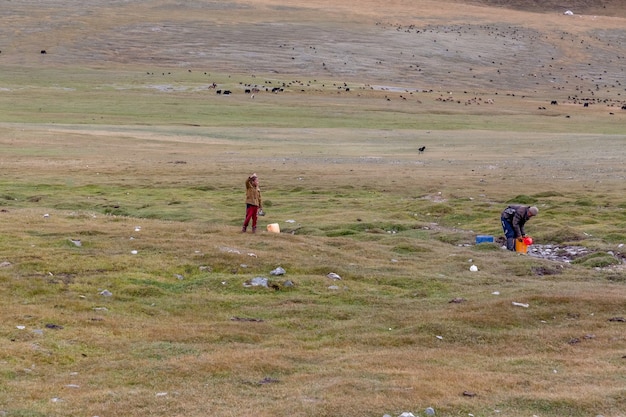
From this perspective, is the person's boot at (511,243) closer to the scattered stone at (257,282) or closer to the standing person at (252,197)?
the standing person at (252,197)

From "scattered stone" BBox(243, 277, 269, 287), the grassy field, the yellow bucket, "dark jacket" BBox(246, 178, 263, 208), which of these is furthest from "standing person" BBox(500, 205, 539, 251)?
"scattered stone" BBox(243, 277, 269, 287)

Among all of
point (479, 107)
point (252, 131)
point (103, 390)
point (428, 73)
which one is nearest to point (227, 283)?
point (103, 390)

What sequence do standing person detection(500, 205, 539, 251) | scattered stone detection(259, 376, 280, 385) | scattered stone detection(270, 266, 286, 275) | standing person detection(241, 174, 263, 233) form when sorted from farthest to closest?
1. standing person detection(241, 174, 263, 233)
2. standing person detection(500, 205, 539, 251)
3. scattered stone detection(270, 266, 286, 275)
4. scattered stone detection(259, 376, 280, 385)

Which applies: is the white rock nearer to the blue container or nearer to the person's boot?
the person's boot

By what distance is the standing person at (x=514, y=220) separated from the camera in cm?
2631

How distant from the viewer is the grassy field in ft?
45.9

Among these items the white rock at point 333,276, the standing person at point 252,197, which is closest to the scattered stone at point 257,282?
the white rock at point 333,276

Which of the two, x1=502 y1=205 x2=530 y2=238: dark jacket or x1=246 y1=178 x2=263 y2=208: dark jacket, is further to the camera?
x1=246 y1=178 x2=263 y2=208: dark jacket

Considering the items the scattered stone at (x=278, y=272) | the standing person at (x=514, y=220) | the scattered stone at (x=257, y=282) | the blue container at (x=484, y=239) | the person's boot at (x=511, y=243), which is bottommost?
the blue container at (x=484, y=239)

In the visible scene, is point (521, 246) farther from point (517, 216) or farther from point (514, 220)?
point (517, 216)

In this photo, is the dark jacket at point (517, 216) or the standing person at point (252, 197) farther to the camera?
the standing person at point (252, 197)

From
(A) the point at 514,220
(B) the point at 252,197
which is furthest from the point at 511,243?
(B) the point at 252,197

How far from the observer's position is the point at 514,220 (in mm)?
26844

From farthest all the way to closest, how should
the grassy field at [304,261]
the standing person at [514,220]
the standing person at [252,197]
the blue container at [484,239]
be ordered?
the blue container at [484,239] → the standing person at [252,197] → the standing person at [514,220] → the grassy field at [304,261]
